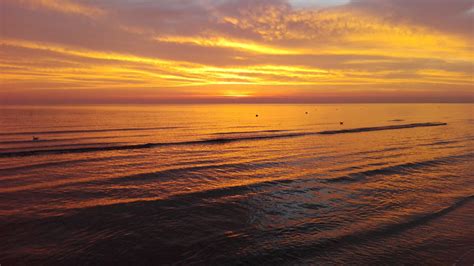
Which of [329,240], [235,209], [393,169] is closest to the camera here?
[329,240]

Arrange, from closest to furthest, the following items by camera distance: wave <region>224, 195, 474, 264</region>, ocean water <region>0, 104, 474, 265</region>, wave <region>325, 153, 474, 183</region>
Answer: wave <region>224, 195, 474, 264</region> → ocean water <region>0, 104, 474, 265</region> → wave <region>325, 153, 474, 183</region>

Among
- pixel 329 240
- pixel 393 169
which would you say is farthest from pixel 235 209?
pixel 393 169

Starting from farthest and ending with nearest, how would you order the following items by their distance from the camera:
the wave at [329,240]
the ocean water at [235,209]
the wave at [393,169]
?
the wave at [393,169] < the ocean water at [235,209] < the wave at [329,240]

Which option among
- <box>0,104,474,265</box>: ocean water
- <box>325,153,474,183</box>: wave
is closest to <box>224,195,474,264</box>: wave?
<box>0,104,474,265</box>: ocean water

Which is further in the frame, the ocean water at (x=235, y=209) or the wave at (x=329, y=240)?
the ocean water at (x=235, y=209)

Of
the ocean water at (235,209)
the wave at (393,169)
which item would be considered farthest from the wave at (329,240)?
the wave at (393,169)

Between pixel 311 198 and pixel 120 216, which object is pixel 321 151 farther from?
pixel 120 216

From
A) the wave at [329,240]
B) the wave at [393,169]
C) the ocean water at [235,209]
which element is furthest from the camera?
the wave at [393,169]

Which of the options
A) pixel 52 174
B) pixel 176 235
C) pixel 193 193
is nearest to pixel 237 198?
pixel 193 193

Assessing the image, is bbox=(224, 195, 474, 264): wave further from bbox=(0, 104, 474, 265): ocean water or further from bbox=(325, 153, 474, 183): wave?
bbox=(325, 153, 474, 183): wave

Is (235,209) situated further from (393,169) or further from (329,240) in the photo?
(393,169)

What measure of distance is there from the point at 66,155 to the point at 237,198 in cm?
1982

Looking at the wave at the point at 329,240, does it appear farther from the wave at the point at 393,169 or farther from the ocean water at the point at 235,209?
the wave at the point at 393,169

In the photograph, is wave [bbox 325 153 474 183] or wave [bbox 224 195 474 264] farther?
wave [bbox 325 153 474 183]
